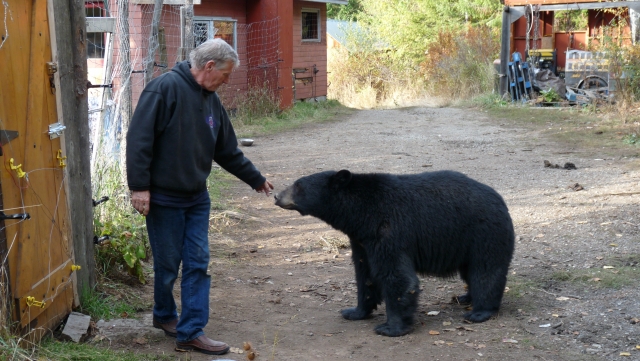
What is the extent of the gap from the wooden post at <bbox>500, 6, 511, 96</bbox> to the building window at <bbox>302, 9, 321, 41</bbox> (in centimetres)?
638

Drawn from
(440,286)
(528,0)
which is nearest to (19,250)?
(440,286)

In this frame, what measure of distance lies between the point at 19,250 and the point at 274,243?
390 centimetres

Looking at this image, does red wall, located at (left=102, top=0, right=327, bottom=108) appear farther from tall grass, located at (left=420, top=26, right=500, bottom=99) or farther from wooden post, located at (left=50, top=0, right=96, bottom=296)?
wooden post, located at (left=50, top=0, right=96, bottom=296)

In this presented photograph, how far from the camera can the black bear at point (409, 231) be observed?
5090 millimetres

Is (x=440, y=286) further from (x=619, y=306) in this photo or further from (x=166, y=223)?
(x=166, y=223)

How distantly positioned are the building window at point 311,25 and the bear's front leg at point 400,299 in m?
19.5

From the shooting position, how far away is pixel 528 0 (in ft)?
75.9

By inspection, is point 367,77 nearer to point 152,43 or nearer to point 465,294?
point 152,43

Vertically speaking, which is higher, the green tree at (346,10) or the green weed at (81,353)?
the green tree at (346,10)

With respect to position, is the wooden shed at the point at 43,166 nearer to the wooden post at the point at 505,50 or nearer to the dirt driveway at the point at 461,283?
the dirt driveway at the point at 461,283

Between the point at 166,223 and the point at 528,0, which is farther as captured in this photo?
the point at 528,0


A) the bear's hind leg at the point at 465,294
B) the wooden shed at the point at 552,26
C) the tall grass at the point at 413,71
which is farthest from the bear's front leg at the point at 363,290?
the tall grass at the point at 413,71

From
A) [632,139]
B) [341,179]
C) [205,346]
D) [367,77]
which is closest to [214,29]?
[632,139]

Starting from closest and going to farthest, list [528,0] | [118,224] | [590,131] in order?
[118,224]
[590,131]
[528,0]
